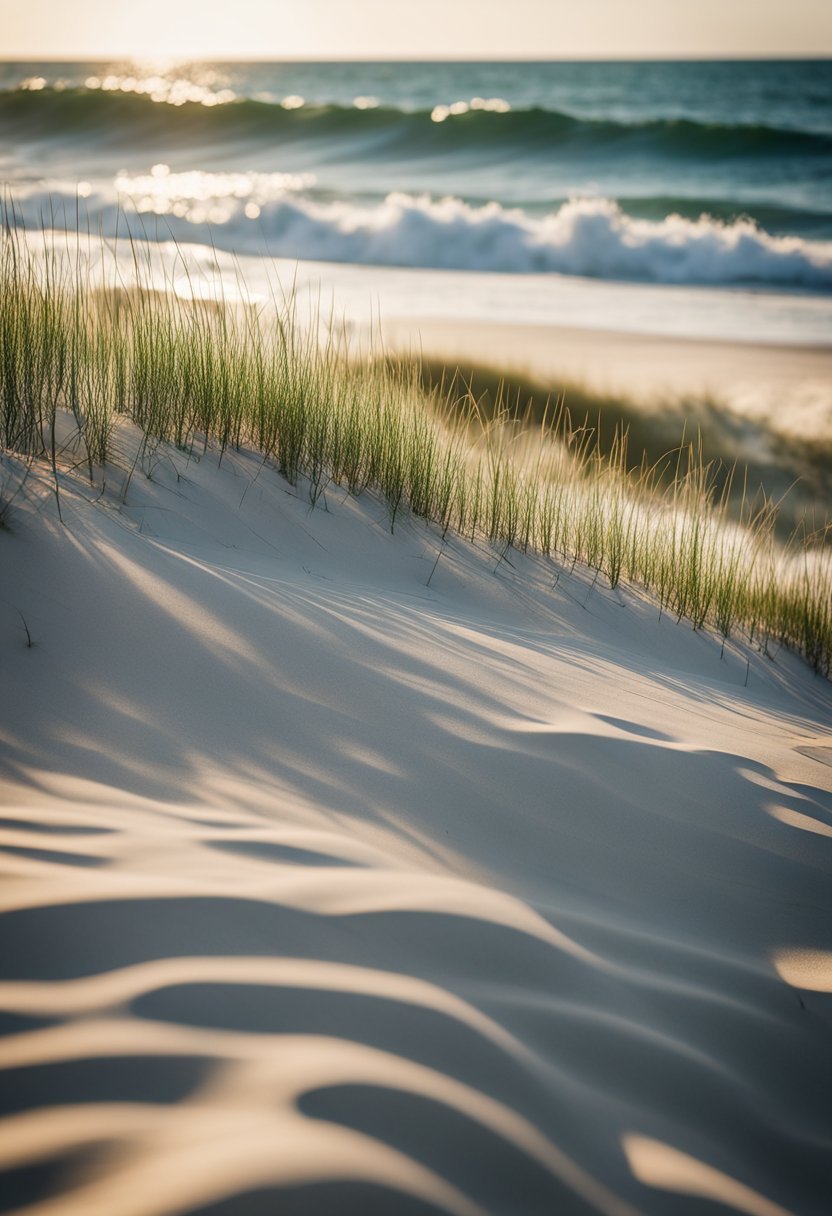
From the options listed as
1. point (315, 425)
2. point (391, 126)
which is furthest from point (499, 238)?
point (315, 425)

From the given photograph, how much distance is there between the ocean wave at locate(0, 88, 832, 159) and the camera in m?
20.2

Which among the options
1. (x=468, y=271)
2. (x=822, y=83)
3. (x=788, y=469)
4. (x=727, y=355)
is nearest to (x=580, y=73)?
(x=822, y=83)

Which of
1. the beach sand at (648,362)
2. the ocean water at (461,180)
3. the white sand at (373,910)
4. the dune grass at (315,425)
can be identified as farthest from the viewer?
the ocean water at (461,180)

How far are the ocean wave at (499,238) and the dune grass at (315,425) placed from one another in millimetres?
10169

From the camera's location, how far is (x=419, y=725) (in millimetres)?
1945

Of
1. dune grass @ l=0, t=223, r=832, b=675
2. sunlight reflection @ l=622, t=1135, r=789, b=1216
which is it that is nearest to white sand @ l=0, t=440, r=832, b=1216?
sunlight reflection @ l=622, t=1135, r=789, b=1216

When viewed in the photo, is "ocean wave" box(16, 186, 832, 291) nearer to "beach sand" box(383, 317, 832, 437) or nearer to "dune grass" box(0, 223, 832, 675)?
"beach sand" box(383, 317, 832, 437)

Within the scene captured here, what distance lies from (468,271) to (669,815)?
12689mm

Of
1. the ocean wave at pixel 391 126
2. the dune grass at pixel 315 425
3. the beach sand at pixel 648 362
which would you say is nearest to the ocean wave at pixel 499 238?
the beach sand at pixel 648 362

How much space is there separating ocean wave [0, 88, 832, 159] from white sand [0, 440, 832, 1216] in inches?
825

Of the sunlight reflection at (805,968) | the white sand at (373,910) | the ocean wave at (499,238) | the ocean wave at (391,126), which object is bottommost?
the sunlight reflection at (805,968)

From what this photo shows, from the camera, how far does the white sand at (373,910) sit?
93 centimetres

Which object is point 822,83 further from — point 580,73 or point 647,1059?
point 647,1059

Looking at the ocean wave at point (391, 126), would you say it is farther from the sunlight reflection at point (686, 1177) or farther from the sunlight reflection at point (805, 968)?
the sunlight reflection at point (686, 1177)
